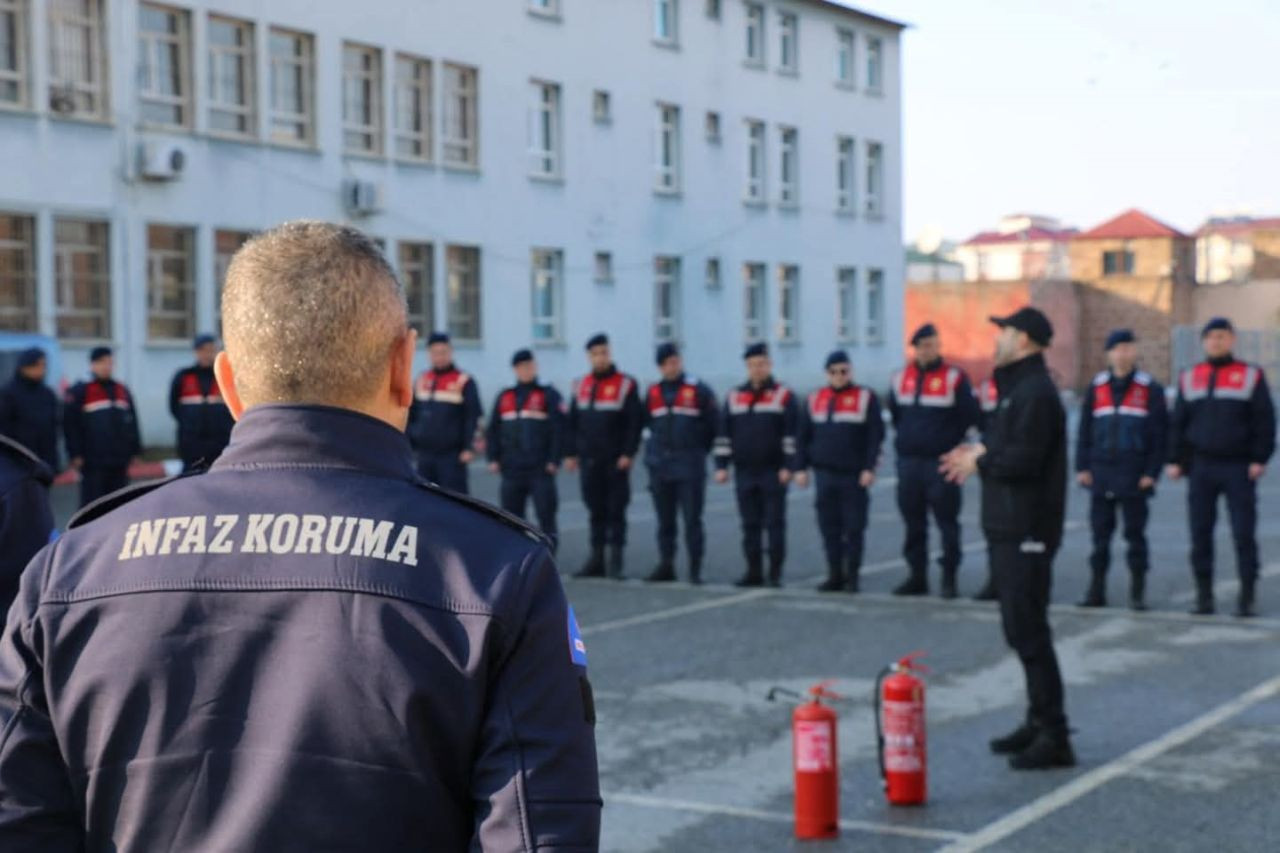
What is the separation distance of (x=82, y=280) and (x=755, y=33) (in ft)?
74.2

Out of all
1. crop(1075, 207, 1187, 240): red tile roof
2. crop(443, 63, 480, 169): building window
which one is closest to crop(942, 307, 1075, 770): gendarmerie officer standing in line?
crop(443, 63, 480, 169): building window

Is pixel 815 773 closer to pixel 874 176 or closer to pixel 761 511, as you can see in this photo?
pixel 761 511

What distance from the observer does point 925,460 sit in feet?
48.9

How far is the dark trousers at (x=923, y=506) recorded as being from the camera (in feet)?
48.0

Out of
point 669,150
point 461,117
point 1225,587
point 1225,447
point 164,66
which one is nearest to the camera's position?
point 1225,447

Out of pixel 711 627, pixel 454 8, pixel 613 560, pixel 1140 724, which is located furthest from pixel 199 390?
pixel 454 8

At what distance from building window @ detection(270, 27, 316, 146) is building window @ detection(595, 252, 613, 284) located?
360 inches

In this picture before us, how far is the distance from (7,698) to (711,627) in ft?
34.2

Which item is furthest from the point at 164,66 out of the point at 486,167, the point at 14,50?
the point at 486,167

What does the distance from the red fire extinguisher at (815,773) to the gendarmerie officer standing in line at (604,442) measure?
9056 mm

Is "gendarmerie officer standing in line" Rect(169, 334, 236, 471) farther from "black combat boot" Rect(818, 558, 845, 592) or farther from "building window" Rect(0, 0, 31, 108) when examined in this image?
"building window" Rect(0, 0, 31, 108)

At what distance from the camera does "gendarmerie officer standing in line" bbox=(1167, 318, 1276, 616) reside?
42.8ft

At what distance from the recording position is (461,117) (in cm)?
3716

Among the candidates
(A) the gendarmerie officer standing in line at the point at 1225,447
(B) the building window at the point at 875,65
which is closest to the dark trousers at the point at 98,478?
(A) the gendarmerie officer standing in line at the point at 1225,447
